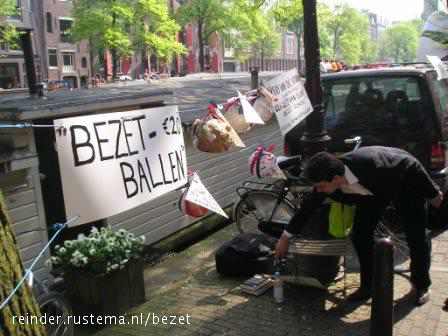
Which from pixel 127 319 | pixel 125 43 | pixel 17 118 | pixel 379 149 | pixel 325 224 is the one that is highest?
pixel 125 43

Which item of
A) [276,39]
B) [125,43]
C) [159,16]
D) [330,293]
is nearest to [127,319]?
[330,293]

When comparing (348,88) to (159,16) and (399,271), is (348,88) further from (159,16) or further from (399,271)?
(159,16)

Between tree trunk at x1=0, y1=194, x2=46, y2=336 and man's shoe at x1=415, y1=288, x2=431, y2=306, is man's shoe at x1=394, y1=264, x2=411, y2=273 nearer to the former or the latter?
man's shoe at x1=415, y1=288, x2=431, y2=306

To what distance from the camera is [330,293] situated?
15.6 feet

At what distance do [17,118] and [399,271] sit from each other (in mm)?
3762

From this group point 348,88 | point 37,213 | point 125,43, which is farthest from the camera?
point 125,43

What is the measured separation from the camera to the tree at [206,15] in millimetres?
48425

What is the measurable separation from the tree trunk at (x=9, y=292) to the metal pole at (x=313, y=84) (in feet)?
13.5

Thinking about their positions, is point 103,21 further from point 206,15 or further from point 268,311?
point 268,311

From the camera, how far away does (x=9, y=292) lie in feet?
6.95

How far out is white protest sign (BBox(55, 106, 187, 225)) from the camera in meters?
3.36

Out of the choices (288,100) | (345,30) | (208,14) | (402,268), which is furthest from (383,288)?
(345,30)

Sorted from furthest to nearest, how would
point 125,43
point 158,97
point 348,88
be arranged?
point 125,43 < point 348,88 < point 158,97

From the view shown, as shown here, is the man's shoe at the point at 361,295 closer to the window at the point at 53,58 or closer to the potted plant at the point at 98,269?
the potted plant at the point at 98,269
